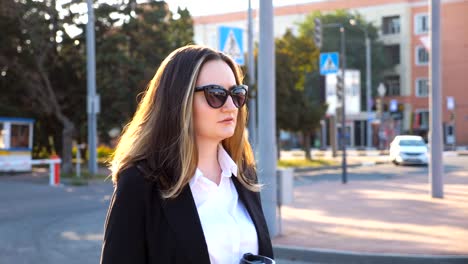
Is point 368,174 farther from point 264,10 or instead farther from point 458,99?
point 264,10

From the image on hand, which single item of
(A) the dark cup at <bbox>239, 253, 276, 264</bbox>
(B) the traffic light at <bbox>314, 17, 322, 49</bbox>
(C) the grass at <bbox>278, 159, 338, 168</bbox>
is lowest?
(C) the grass at <bbox>278, 159, 338, 168</bbox>

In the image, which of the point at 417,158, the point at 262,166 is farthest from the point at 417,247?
the point at 417,158

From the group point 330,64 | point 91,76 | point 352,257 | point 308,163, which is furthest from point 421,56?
point 308,163

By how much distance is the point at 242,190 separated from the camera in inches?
101

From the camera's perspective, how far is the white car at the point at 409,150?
1058 centimetres

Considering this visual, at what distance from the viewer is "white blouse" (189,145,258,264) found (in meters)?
2.31

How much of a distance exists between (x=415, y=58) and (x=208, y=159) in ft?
38.2

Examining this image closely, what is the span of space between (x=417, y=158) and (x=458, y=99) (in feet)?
11.4

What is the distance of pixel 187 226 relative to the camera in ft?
7.24

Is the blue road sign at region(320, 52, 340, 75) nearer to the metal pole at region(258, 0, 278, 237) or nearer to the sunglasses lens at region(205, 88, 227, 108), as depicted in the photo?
the metal pole at region(258, 0, 278, 237)

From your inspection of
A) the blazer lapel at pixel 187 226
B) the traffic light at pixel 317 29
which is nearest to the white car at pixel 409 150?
the traffic light at pixel 317 29

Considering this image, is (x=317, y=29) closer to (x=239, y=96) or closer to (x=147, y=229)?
(x=239, y=96)

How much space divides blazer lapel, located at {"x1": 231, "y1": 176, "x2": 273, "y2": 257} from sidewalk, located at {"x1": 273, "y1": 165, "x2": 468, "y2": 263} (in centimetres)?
530

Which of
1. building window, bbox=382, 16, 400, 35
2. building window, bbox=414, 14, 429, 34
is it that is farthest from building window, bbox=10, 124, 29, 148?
building window, bbox=382, 16, 400, 35
